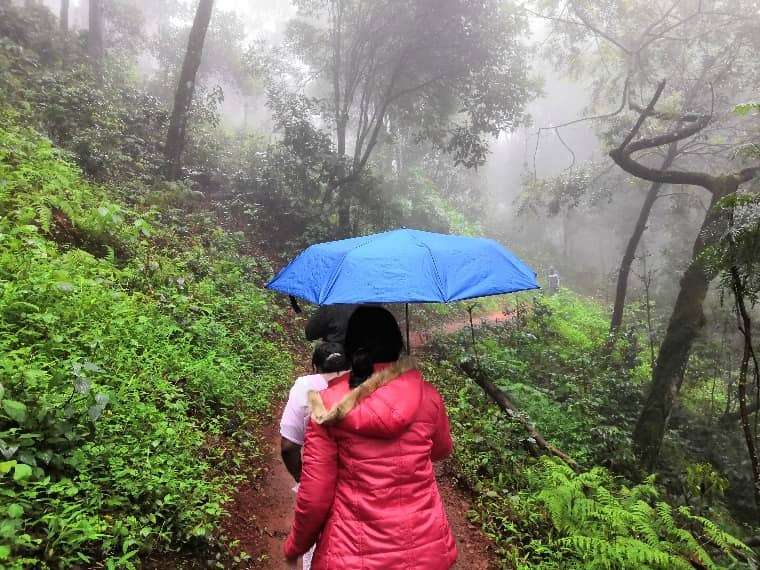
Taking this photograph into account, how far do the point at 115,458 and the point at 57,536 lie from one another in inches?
30.5

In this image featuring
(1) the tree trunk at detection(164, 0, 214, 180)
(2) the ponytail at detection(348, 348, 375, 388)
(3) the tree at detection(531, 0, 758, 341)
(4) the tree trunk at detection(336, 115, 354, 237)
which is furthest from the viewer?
(4) the tree trunk at detection(336, 115, 354, 237)

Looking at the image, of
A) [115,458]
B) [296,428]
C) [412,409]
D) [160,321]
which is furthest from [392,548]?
[160,321]

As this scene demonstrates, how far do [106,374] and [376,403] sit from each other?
130 inches

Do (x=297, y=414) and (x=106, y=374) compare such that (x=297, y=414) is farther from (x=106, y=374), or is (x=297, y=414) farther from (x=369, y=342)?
(x=106, y=374)

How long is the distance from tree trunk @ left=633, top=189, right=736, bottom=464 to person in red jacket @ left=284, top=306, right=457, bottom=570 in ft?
21.8

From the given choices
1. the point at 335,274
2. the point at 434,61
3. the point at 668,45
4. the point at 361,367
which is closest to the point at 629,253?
the point at 668,45

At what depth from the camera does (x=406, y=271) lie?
2.65 meters

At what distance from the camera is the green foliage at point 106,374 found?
287 cm

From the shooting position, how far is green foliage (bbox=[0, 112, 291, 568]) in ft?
9.41

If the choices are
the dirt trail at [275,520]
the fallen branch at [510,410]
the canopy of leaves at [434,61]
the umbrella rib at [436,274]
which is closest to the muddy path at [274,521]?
the dirt trail at [275,520]

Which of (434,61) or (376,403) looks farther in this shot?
(434,61)

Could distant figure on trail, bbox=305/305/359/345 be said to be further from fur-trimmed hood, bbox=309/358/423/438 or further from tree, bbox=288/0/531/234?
tree, bbox=288/0/531/234

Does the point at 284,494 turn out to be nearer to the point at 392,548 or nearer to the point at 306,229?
the point at 392,548

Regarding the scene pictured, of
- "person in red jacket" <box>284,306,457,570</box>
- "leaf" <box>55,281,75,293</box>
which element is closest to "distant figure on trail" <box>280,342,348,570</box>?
"person in red jacket" <box>284,306,457,570</box>
